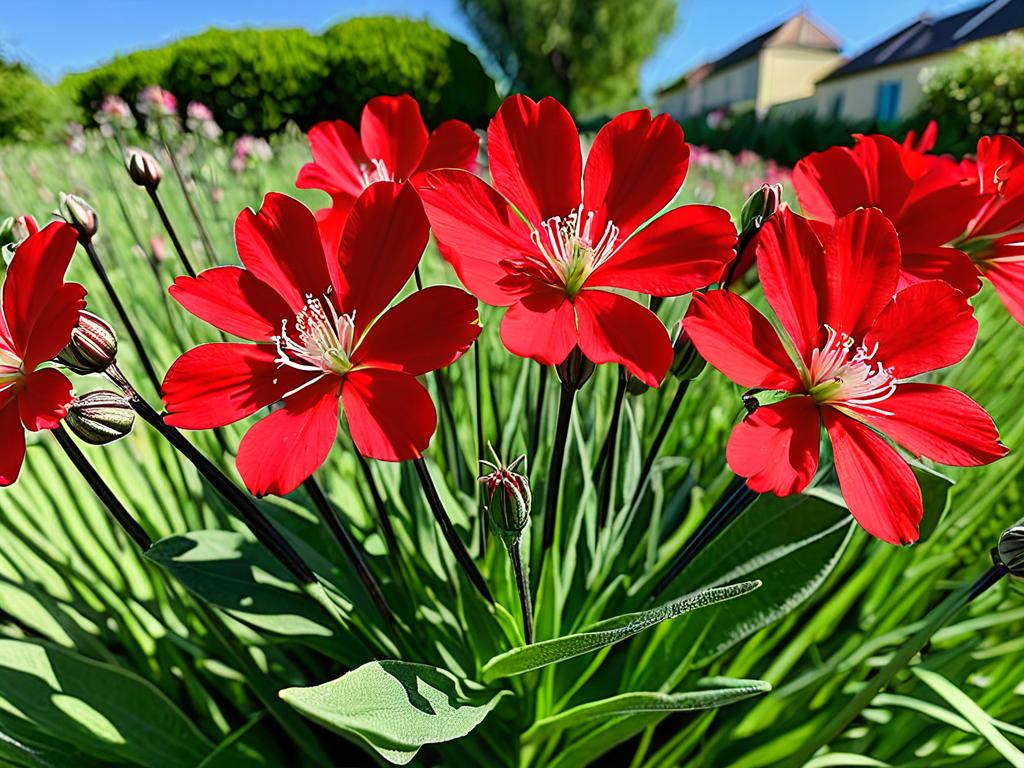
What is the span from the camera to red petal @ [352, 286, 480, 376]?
373 mm

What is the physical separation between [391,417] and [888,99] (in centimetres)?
1507

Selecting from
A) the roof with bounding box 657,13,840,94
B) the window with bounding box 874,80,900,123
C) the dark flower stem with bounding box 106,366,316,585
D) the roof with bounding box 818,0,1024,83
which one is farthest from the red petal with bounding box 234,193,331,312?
the roof with bounding box 657,13,840,94

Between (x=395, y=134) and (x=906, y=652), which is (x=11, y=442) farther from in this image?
Result: (x=906, y=652)

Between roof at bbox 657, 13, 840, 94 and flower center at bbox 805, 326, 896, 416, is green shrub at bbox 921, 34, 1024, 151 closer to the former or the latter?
Result: flower center at bbox 805, 326, 896, 416

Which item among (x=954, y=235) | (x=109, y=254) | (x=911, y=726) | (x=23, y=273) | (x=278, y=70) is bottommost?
(x=911, y=726)

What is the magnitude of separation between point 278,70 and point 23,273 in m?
6.30

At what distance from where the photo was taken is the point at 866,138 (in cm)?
48

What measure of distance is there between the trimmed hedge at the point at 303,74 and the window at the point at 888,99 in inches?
371

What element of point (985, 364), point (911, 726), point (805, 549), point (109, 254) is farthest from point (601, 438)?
point (109, 254)

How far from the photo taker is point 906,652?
0.49 metres

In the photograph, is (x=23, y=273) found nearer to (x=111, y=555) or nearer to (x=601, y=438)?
(x=111, y=555)

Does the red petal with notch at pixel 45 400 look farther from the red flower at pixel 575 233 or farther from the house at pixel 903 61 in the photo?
the house at pixel 903 61

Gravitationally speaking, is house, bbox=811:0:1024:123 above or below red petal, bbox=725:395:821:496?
above

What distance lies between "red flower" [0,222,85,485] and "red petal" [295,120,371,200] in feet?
0.68
